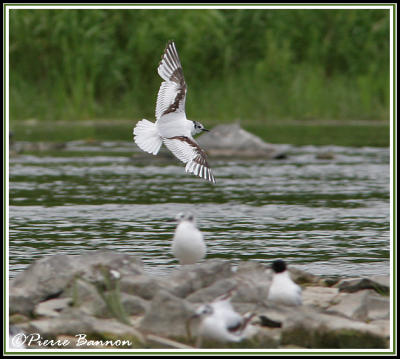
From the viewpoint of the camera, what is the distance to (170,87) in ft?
35.1

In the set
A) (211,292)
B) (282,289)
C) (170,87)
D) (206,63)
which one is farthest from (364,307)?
(206,63)

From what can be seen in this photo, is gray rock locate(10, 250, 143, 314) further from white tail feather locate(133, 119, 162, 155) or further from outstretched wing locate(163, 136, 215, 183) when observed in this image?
white tail feather locate(133, 119, 162, 155)

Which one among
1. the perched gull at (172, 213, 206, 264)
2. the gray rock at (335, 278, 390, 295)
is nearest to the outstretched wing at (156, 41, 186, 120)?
the perched gull at (172, 213, 206, 264)

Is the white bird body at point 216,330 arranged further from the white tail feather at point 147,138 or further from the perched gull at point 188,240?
the white tail feather at point 147,138

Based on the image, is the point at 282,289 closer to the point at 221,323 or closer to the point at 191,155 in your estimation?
the point at 221,323

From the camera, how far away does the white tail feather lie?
34.6 ft

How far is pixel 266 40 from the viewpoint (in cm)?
3127

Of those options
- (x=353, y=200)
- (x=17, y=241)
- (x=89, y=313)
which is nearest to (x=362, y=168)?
(x=353, y=200)

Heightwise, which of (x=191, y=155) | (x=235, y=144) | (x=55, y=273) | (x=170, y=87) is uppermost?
(x=170, y=87)

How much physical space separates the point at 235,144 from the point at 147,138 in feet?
37.3

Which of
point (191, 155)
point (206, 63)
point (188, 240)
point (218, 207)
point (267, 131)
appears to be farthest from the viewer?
point (206, 63)

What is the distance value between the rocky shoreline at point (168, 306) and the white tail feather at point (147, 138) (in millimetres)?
1427

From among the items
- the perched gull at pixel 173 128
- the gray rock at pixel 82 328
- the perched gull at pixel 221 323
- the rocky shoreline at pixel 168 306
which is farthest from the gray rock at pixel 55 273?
the perched gull at pixel 221 323

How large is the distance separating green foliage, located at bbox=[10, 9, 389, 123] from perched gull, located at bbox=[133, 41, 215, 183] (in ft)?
56.0
